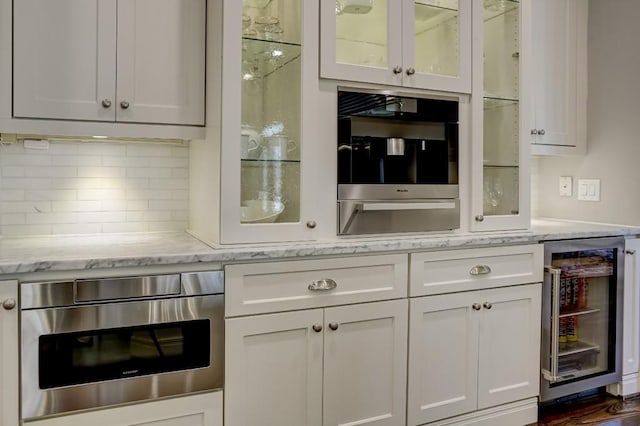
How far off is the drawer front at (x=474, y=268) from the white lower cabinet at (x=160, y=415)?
0.92 metres

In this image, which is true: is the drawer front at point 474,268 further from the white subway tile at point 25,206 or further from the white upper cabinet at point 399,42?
the white subway tile at point 25,206

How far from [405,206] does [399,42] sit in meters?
0.71

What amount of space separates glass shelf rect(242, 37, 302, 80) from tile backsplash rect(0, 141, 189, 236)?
0.60 metres

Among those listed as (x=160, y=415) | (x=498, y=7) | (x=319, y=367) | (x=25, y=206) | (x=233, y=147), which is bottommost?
(x=160, y=415)

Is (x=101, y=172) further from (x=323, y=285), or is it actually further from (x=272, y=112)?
(x=323, y=285)

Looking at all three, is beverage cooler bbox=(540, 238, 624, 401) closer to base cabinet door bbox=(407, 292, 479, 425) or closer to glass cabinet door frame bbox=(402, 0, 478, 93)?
base cabinet door bbox=(407, 292, 479, 425)

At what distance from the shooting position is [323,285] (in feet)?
6.38

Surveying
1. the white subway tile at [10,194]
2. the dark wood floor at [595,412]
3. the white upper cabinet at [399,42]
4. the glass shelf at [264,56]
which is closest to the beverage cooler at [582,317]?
the dark wood floor at [595,412]

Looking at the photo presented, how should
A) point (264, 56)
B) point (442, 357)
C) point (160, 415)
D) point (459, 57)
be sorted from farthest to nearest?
point (459, 57), point (442, 357), point (264, 56), point (160, 415)

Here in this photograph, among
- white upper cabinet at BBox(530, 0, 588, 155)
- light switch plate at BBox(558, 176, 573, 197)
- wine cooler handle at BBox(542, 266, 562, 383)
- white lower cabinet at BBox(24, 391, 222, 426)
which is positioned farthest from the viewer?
light switch plate at BBox(558, 176, 573, 197)

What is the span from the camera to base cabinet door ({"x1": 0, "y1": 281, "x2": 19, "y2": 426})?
5.05ft

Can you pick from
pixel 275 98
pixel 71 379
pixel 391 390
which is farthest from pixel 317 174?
pixel 71 379

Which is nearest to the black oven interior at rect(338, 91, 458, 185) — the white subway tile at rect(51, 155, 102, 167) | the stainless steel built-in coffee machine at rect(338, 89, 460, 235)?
the stainless steel built-in coffee machine at rect(338, 89, 460, 235)

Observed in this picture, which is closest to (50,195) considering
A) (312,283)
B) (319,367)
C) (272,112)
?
(272,112)
